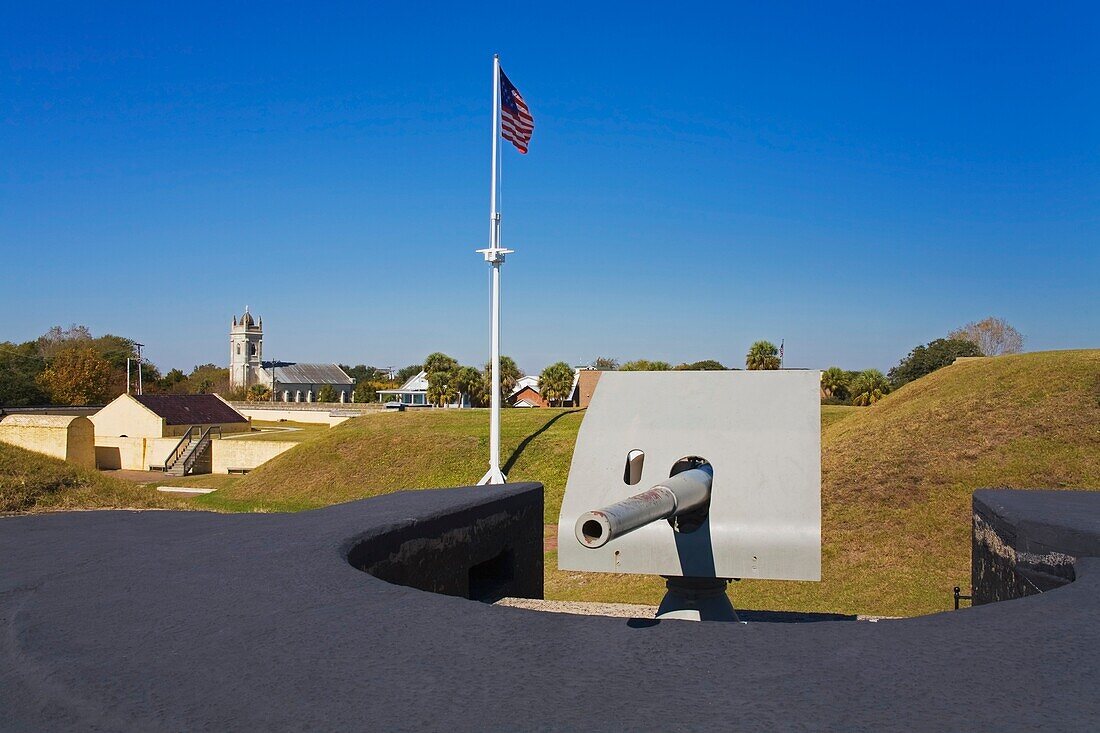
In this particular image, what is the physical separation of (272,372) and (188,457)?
216 feet

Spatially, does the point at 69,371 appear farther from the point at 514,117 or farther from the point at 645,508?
the point at 645,508

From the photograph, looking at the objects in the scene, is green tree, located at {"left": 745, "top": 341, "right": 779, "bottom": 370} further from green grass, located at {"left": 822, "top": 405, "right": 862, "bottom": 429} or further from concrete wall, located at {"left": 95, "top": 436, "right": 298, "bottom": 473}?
concrete wall, located at {"left": 95, "top": 436, "right": 298, "bottom": 473}

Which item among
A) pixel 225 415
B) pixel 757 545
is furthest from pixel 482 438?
pixel 757 545

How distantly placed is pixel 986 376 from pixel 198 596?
835 inches

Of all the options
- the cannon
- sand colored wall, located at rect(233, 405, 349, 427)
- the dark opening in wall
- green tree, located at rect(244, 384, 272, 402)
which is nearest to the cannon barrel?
the cannon

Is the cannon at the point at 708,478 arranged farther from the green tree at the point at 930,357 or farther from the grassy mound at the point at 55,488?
the green tree at the point at 930,357

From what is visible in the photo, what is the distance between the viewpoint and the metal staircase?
33444mm

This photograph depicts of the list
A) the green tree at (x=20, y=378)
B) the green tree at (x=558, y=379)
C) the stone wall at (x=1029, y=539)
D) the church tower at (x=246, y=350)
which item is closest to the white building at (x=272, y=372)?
the church tower at (x=246, y=350)

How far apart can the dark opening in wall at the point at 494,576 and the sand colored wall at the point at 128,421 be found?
30524 mm

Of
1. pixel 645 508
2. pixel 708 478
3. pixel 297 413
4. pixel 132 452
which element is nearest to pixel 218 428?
pixel 132 452

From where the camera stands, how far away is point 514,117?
1908 cm

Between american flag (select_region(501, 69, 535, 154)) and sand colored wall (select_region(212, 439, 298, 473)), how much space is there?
16.7 m

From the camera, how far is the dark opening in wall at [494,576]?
8273 millimetres

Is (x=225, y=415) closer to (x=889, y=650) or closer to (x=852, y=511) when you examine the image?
(x=852, y=511)
